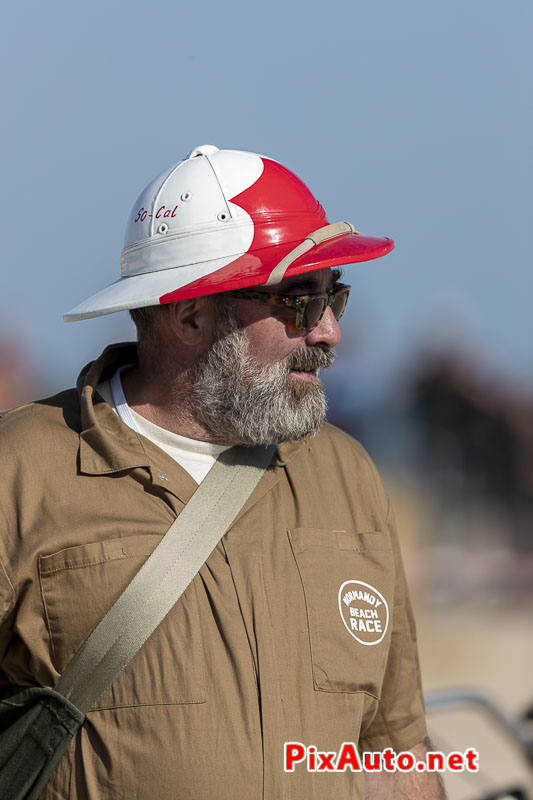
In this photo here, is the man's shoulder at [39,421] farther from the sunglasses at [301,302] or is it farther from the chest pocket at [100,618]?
the sunglasses at [301,302]

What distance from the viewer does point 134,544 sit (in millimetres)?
2848

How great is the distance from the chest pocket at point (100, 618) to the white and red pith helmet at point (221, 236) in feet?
2.41

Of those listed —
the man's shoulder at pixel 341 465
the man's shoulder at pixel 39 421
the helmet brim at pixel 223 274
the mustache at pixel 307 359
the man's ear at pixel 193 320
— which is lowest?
the man's shoulder at pixel 341 465

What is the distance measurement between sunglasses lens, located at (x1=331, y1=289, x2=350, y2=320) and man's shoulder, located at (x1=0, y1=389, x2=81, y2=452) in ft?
2.55

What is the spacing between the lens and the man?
2748 mm

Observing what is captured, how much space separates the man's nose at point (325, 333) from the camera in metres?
3.17

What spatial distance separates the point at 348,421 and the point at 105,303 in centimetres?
782

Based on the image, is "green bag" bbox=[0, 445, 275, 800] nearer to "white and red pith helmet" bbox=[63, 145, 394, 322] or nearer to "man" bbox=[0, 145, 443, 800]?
"man" bbox=[0, 145, 443, 800]

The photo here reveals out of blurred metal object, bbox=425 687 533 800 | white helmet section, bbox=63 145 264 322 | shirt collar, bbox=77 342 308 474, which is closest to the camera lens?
shirt collar, bbox=77 342 308 474

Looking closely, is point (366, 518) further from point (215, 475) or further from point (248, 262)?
point (248, 262)

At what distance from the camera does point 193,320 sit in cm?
325

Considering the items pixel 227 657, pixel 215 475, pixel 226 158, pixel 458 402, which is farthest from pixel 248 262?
pixel 458 402

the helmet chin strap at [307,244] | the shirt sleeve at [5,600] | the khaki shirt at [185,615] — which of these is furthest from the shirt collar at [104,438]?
the helmet chin strap at [307,244]

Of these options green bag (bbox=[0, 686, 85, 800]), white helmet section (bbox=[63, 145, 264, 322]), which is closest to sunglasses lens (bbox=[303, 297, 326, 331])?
white helmet section (bbox=[63, 145, 264, 322])
